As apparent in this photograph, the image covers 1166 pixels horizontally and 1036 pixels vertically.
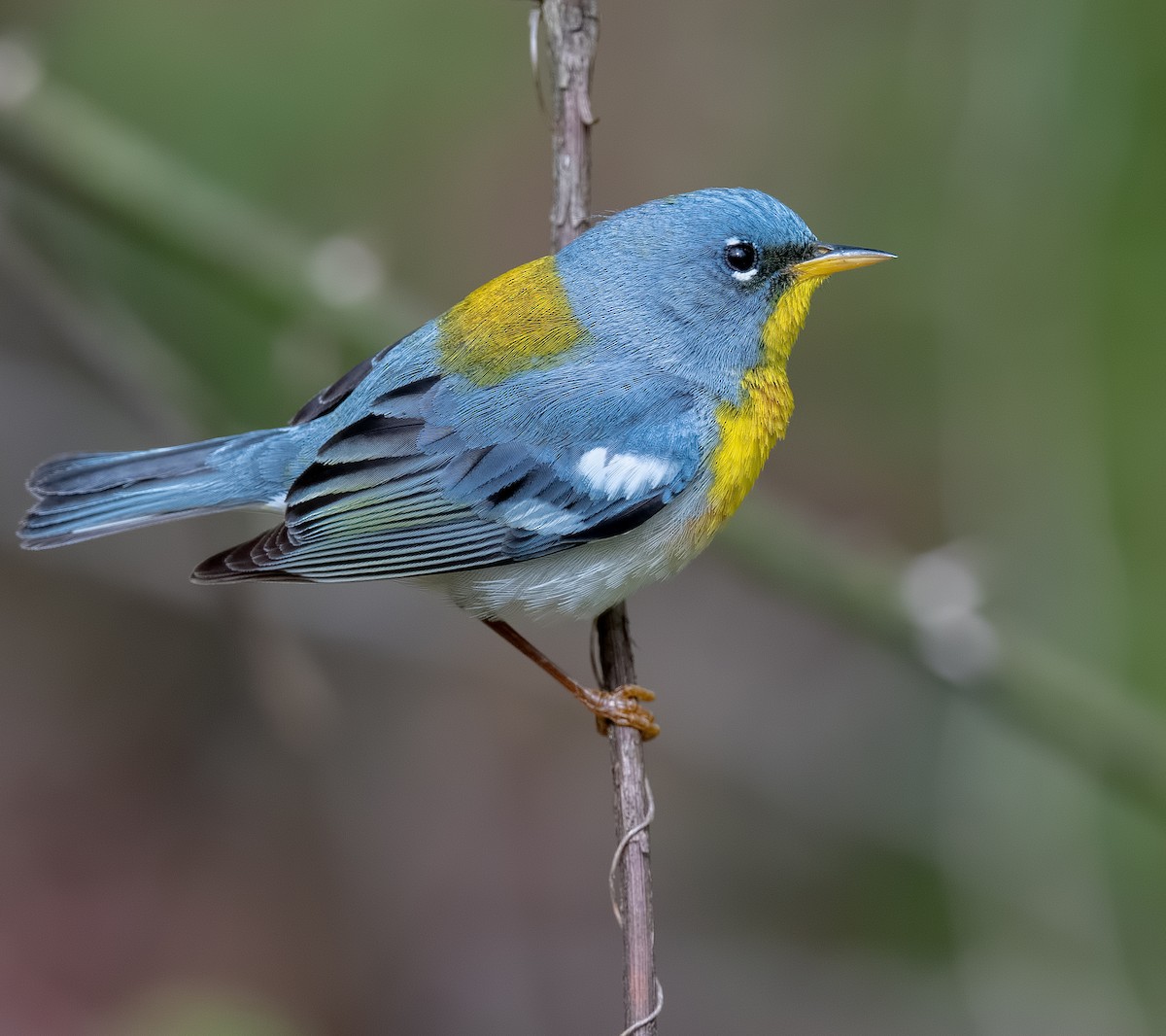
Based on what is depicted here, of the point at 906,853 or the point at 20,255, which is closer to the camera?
the point at 20,255

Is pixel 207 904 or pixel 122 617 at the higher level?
pixel 122 617

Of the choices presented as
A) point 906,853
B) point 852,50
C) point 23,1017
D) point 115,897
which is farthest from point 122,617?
point 852,50

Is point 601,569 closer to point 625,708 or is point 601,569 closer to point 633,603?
point 625,708

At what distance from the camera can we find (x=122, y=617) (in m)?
5.64

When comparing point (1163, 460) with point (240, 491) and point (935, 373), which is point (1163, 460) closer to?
point (935, 373)

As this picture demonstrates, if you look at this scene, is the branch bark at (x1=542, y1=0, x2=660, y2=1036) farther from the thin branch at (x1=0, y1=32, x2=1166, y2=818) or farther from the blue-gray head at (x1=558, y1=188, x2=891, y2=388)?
the blue-gray head at (x1=558, y1=188, x2=891, y2=388)

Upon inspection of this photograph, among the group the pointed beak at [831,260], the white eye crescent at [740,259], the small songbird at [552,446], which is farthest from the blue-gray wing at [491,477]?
the pointed beak at [831,260]

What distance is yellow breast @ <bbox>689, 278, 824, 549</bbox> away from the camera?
362 centimetres

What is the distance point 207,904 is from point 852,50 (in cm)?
485

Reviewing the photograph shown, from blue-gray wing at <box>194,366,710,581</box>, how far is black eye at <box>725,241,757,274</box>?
1.33 ft

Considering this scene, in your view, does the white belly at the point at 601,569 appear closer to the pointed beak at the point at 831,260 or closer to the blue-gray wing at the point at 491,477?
the blue-gray wing at the point at 491,477

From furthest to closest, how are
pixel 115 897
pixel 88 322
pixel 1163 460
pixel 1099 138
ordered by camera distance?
pixel 115 897 → pixel 1163 460 → pixel 1099 138 → pixel 88 322

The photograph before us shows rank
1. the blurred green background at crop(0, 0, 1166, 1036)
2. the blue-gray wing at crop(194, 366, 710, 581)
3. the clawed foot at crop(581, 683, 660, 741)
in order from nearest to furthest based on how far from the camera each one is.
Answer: the blue-gray wing at crop(194, 366, 710, 581) → the clawed foot at crop(581, 683, 660, 741) → the blurred green background at crop(0, 0, 1166, 1036)

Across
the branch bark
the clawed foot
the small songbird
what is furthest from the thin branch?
the clawed foot
